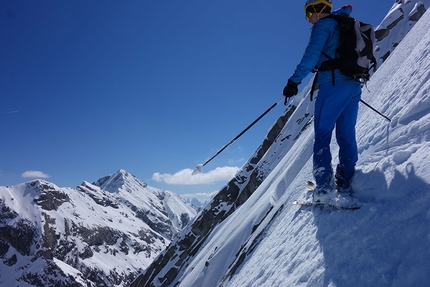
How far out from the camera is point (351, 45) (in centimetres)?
394

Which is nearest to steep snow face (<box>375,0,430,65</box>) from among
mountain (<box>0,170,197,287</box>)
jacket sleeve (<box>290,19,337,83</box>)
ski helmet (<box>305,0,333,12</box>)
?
ski helmet (<box>305,0,333,12</box>)

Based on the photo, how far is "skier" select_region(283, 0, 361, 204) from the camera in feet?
13.0

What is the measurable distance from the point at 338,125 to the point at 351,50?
1164 millimetres

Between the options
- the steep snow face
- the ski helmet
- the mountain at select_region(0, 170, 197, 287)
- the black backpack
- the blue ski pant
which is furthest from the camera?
the mountain at select_region(0, 170, 197, 287)

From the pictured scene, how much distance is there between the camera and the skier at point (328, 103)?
3.97 meters

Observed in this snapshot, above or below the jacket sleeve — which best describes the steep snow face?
below

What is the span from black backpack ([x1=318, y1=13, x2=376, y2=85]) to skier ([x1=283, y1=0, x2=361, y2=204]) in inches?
3.1

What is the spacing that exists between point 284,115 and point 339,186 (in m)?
83.5

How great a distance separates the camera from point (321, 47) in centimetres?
393

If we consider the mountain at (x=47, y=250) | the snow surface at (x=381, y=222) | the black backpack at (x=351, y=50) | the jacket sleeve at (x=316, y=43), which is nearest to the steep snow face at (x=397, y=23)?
the snow surface at (x=381, y=222)

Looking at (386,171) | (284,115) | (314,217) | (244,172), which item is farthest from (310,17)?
(284,115)

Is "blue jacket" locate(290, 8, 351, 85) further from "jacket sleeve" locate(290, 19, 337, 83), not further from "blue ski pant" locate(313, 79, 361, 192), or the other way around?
"blue ski pant" locate(313, 79, 361, 192)

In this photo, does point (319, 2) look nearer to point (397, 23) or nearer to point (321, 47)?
point (321, 47)

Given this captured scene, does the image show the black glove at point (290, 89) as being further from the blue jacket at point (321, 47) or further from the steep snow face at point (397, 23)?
the steep snow face at point (397, 23)
